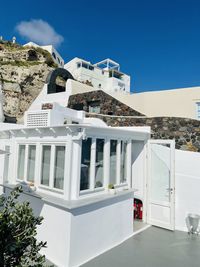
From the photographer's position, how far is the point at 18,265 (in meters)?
2.81

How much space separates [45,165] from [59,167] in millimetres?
690

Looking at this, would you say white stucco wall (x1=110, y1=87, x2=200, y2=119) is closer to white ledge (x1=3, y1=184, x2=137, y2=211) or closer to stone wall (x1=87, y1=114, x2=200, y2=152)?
stone wall (x1=87, y1=114, x2=200, y2=152)

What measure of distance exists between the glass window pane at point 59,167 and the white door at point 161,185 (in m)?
3.76

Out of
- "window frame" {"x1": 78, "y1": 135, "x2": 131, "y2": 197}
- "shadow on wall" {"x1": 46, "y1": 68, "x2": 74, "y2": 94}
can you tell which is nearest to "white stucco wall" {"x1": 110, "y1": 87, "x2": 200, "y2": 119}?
"shadow on wall" {"x1": 46, "y1": 68, "x2": 74, "y2": 94}

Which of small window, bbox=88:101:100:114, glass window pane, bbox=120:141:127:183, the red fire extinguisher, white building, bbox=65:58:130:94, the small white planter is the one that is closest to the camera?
the small white planter

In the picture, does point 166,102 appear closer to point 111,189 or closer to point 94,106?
point 94,106

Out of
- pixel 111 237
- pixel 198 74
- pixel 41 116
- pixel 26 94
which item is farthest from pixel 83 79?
pixel 111 237

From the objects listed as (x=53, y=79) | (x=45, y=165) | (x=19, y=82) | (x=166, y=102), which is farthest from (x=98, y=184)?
(x=19, y=82)

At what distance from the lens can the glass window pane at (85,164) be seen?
18.1 feet

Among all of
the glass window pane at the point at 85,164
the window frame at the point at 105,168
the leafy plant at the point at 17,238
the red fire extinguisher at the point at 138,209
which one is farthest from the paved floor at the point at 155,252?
the leafy plant at the point at 17,238

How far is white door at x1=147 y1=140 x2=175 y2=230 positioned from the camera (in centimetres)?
732

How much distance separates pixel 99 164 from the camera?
607 centimetres

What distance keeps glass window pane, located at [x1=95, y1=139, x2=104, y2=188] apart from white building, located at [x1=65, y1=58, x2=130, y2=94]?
33639mm

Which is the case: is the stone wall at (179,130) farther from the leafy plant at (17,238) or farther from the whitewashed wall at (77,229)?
the leafy plant at (17,238)
